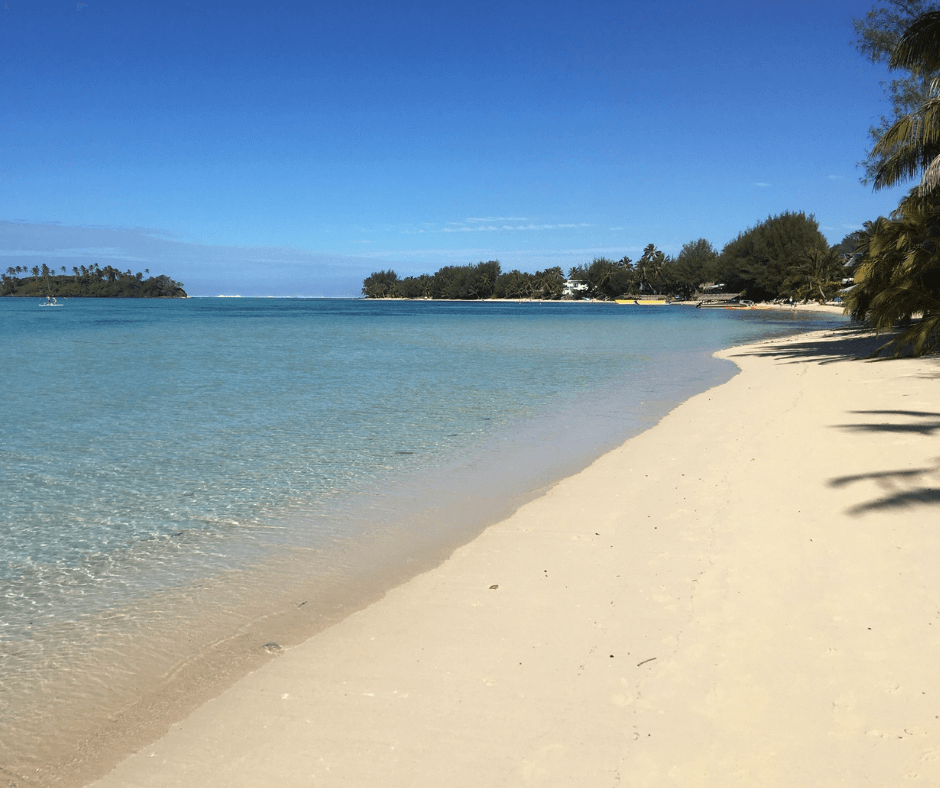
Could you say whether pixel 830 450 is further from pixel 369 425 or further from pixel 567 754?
pixel 369 425

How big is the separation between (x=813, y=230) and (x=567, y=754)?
101099 millimetres

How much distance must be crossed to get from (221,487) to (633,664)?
6098 mm

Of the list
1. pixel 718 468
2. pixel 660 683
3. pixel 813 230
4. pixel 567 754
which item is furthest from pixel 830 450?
pixel 813 230

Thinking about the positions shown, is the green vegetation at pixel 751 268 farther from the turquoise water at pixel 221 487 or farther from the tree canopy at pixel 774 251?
the turquoise water at pixel 221 487

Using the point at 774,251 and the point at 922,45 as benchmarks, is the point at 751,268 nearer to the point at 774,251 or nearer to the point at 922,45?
the point at 774,251

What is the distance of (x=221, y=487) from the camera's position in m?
8.30

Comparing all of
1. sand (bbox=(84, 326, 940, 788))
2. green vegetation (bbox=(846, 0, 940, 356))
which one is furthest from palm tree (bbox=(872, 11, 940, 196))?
sand (bbox=(84, 326, 940, 788))

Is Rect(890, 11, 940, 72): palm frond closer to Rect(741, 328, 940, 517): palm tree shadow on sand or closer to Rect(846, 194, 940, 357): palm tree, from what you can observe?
Rect(846, 194, 940, 357): palm tree

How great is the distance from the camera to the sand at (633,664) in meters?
2.96

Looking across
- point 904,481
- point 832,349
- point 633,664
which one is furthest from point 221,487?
point 832,349

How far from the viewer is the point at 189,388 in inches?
716

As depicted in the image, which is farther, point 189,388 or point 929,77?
point 929,77

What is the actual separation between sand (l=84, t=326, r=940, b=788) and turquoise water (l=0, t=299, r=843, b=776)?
0.95 metres

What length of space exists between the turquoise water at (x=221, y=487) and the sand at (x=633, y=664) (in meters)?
0.95
